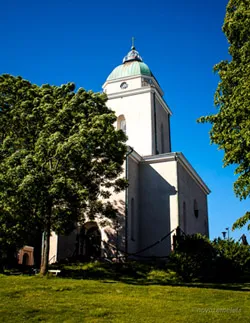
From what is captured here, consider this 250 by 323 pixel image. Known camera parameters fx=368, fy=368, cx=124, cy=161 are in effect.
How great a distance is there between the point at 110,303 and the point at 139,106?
2040cm

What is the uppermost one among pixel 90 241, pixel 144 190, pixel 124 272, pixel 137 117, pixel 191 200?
pixel 137 117

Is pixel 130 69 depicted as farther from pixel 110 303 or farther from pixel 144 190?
pixel 110 303

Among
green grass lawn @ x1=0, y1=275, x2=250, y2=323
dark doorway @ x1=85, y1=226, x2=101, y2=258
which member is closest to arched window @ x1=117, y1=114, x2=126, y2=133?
dark doorway @ x1=85, y1=226, x2=101, y2=258

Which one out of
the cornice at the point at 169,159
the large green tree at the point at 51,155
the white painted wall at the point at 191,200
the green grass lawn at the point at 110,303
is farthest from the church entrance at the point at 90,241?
the green grass lawn at the point at 110,303

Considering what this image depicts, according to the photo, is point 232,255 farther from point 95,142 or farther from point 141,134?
point 141,134

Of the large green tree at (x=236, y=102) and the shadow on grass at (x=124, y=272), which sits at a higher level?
the large green tree at (x=236, y=102)

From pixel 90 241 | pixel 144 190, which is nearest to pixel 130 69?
pixel 144 190

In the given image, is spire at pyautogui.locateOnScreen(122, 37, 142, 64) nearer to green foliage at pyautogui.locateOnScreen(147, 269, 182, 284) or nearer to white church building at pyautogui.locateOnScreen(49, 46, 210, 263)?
white church building at pyautogui.locateOnScreen(49, 46, 210, 263)

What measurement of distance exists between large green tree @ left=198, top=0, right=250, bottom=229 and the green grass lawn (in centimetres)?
304

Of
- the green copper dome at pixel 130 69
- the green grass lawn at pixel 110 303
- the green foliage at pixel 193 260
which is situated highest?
the green copper dome at pixel 130 69

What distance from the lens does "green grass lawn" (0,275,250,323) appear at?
871 cm

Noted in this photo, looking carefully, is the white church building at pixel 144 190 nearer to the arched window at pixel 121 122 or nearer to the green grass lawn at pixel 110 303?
the arched window at pixel 121 122

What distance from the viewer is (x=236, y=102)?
12391 mm

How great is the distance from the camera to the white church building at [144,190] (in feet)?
73.9
